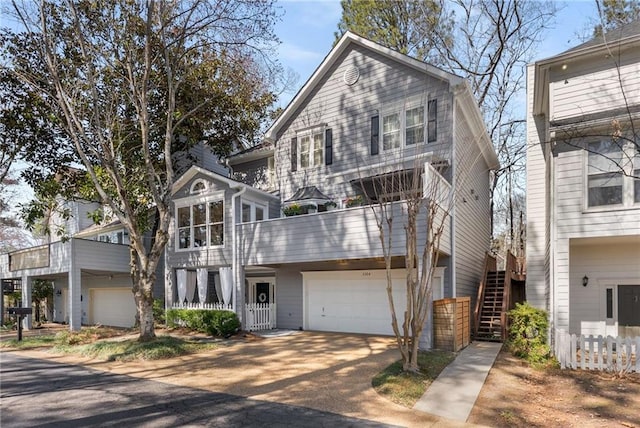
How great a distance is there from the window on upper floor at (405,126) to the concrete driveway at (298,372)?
660cm

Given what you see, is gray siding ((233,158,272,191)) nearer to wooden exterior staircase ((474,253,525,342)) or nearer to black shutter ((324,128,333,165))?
black shutter ((324,128,333,165))

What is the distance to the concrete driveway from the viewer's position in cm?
683

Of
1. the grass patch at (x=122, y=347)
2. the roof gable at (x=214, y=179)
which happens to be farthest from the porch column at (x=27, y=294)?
the roof gable at (x=214, y=179)

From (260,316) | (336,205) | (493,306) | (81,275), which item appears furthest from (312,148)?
(81,275)

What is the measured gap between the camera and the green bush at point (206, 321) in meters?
14.4

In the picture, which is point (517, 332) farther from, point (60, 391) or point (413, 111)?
point (60, 391)

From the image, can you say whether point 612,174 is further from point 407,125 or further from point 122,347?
point 122,347

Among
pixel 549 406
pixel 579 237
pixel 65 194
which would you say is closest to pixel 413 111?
pixel 579 237

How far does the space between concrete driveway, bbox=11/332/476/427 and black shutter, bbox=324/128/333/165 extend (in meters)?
6.54

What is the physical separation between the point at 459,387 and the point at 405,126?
888cm

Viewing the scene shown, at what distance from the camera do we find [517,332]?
10.5m

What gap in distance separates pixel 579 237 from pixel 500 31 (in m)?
17.5

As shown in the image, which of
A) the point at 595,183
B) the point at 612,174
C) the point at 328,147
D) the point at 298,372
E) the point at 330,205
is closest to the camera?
the point at 298,372

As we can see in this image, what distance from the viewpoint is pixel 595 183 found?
33.2ft
